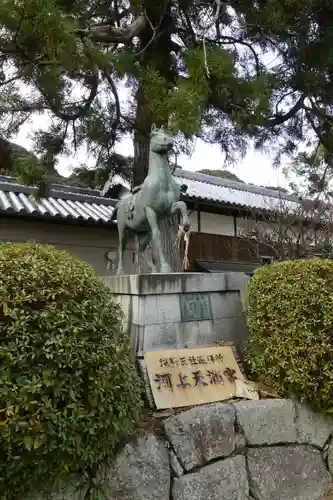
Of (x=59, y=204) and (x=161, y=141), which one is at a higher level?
(x=59, y=204)

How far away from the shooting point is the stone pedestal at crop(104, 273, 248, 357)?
3705 mm

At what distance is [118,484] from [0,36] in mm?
4315

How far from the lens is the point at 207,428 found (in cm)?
298

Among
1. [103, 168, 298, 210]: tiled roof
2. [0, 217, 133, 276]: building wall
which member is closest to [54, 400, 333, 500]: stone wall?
[0, 217, 133, 276]: building wall

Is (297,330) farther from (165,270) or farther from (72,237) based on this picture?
(72,237)

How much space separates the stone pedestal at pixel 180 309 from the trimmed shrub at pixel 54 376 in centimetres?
103

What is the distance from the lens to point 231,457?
9.90ft

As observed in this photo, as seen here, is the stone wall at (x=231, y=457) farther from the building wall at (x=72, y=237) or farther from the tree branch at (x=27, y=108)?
the building wall at (x=72, y=237)

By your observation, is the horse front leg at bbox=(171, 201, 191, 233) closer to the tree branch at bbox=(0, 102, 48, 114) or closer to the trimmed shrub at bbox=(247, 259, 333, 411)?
the trimmed shrub at bbox=(247, 259, 333, 411)

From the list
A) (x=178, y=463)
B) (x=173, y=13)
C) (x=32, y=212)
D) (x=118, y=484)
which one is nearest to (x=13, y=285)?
(x=118, y=484)

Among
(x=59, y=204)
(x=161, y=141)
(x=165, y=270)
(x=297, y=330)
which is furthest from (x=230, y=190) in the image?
(x=297, y=330)

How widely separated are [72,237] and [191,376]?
684cm

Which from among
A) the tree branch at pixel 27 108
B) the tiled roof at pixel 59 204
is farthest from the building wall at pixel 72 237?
the tree branch at pixel 27 108

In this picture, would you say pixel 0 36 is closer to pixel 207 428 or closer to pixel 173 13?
pixel 173 13
